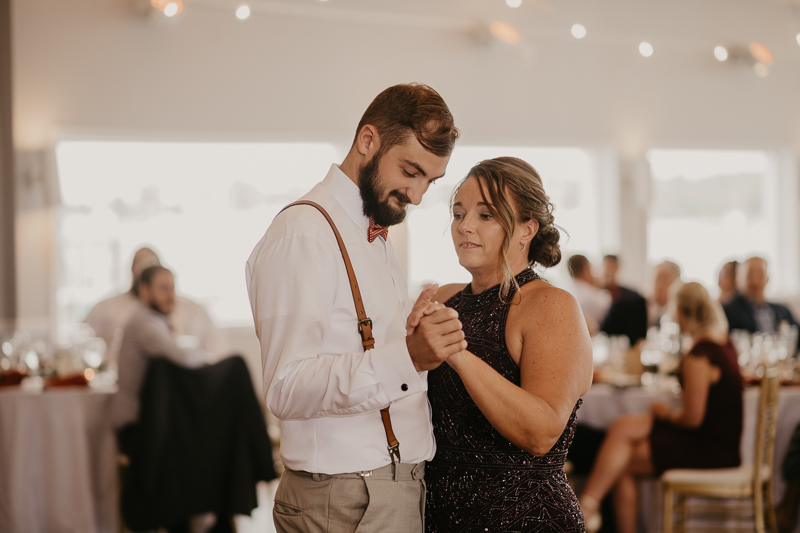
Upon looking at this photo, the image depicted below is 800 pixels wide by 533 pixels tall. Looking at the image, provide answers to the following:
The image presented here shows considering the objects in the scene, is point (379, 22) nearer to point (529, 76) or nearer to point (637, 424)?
point (529, 76)

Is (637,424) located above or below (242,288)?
below

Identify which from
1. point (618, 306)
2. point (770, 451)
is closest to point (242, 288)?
point (618, 306)

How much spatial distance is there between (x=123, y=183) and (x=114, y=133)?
0.50 m

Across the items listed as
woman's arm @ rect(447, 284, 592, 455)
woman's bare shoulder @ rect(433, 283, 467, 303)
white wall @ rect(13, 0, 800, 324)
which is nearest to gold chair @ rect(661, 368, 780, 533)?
woman's bare shoulder @ rect(433, 283, 467, 303)

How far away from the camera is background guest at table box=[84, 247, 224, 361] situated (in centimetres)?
551

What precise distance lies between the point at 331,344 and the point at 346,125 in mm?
6302

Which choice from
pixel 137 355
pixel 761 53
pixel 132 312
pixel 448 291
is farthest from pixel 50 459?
pixel 761 53

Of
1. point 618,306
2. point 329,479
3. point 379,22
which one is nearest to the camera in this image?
point 329,479

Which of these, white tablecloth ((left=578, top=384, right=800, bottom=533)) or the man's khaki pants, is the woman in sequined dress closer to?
the man's khaki pants

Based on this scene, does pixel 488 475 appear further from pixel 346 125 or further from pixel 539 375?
pixel 346 125

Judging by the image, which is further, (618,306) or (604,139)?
(604,139)

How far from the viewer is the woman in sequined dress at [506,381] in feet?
5.70

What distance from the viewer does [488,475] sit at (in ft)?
6.14

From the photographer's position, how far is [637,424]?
3.94 metres
